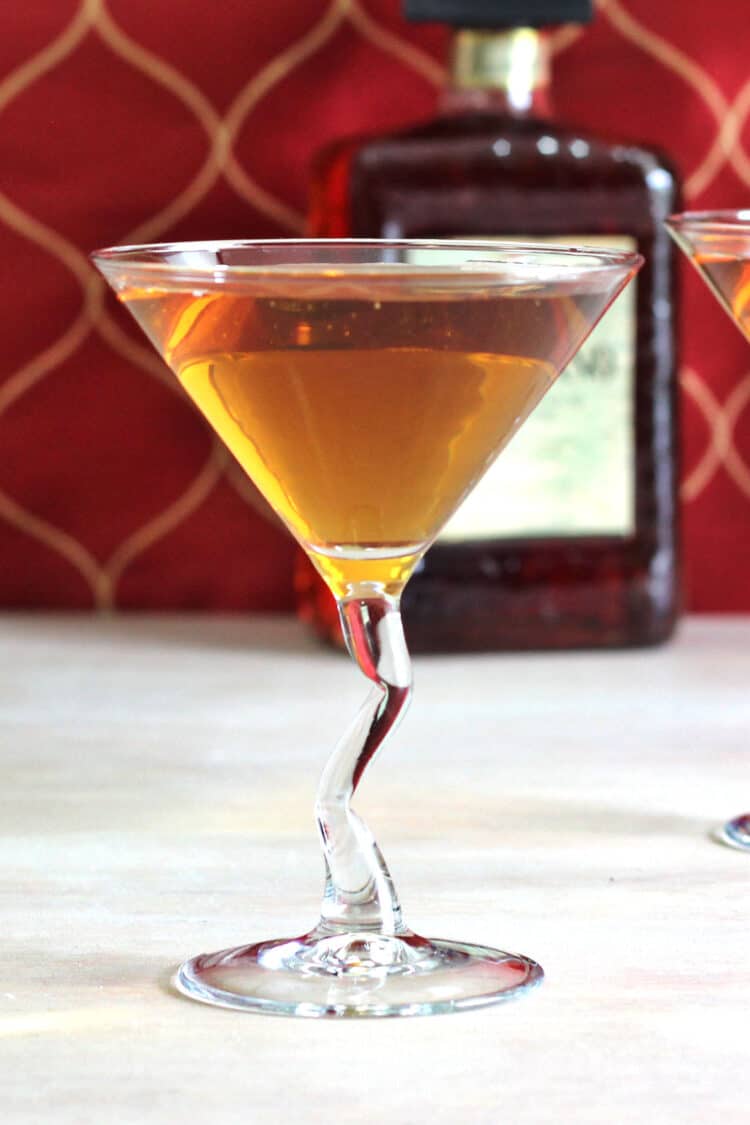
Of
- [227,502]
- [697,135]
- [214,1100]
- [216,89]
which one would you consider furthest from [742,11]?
[214,1100]

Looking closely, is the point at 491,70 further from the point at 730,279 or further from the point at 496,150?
the point at 730,279

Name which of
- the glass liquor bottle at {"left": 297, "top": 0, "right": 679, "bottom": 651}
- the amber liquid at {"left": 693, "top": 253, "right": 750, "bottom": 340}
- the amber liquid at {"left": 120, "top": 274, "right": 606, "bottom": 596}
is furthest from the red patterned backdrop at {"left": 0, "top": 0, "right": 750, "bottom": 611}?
the amber liquid at {"left": 120, "top": 274, "right": 606, "bottom": 596}

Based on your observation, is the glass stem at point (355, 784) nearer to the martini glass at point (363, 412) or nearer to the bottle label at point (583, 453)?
the martini glass at point (363, 412)

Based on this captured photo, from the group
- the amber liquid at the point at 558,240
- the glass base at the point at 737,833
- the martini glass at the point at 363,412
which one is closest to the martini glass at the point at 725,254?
the glass base at the point at 737,833

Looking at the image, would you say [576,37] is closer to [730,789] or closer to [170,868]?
[730,789]

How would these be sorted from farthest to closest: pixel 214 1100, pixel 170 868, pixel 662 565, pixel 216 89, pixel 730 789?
pixel 216 89, pixel 662 565, pixel 730 789, pixel 170 868, pixel 214 1100

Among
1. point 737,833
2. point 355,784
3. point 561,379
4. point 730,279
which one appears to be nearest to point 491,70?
point 561,379
